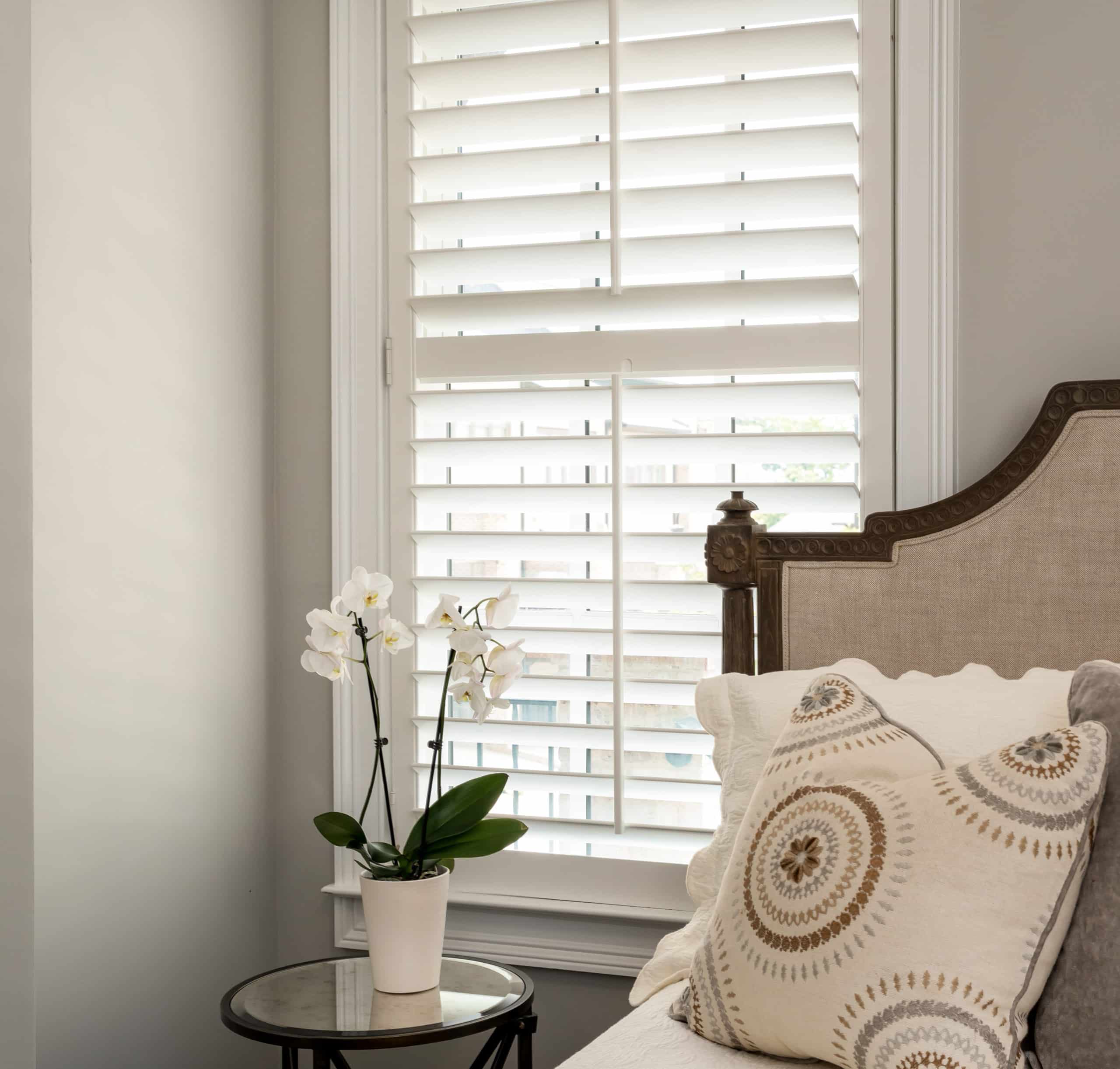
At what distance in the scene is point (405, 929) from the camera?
1.54m

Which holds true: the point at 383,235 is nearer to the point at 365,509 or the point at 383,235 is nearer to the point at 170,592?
the point at 365,509

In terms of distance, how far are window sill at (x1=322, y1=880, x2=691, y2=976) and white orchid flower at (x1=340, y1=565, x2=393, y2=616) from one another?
728 mm

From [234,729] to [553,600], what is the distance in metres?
0.64

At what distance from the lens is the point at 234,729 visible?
2023mm

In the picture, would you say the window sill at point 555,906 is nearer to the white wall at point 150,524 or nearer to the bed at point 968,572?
the white wall at point 150,524

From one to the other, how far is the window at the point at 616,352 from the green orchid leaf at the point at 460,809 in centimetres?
34

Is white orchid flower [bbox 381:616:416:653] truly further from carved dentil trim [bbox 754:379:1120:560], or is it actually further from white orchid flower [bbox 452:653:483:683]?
carved dentil trim [bbox 754:379:1120:560]

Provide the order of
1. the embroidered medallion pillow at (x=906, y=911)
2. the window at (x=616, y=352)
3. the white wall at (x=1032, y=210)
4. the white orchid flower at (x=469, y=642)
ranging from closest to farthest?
the embroidered medallion pillow at (x=906, y=911), the white orchid flower at (x=469, y=642), the white wall at (x=1032, y=210), the window at (x=616, y=352)

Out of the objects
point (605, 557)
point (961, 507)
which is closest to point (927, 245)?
point (961, 507)

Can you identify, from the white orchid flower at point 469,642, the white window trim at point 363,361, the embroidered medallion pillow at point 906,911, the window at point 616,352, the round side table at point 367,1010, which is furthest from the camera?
the white window trim at point 363,361

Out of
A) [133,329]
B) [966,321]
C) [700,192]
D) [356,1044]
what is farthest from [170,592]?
[966,321]

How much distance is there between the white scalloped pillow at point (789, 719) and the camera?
1.23 m

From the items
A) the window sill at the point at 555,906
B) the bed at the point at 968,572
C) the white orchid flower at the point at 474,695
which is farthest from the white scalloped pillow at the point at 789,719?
the window sill at the point at 555,906

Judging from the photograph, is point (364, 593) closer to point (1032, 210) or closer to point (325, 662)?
point (325, 662)
